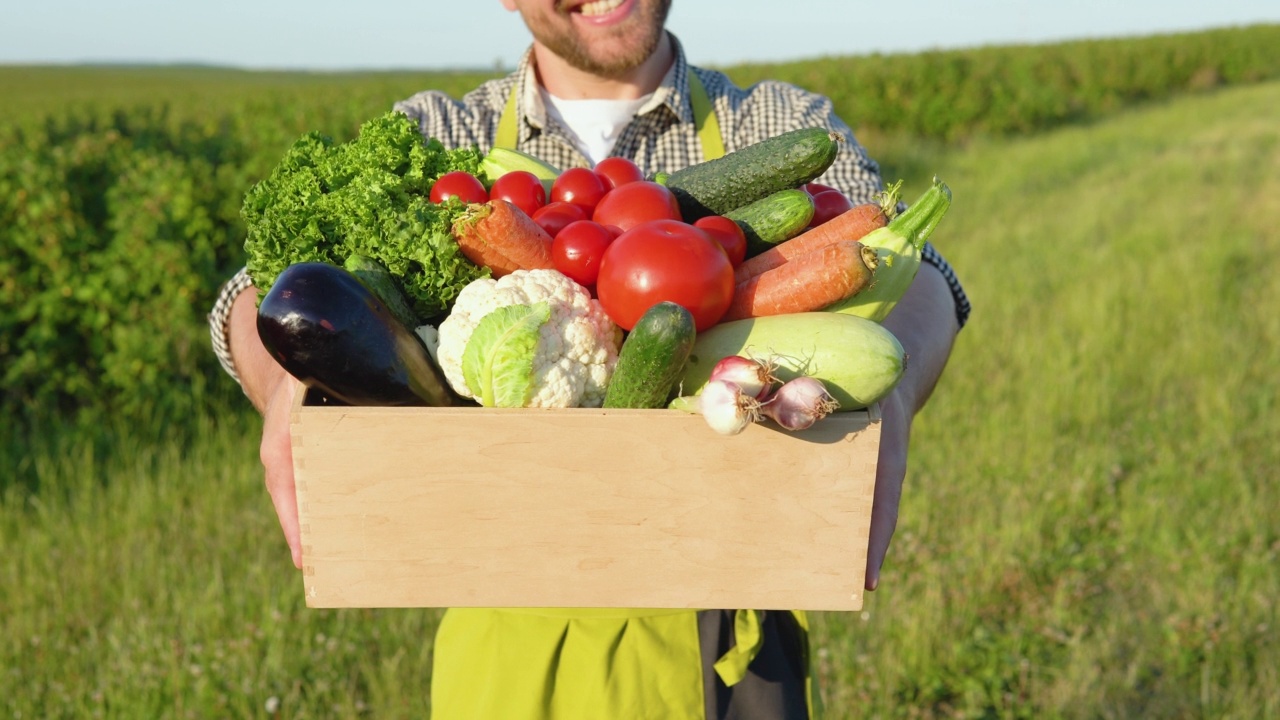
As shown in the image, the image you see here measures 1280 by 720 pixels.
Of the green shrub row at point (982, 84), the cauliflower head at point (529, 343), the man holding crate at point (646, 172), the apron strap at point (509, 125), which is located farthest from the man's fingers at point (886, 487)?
the green shrub row at point (982, 84)

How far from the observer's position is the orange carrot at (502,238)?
167 centimetres

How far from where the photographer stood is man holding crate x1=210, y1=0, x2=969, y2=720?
2246mm

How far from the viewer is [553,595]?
173 cm

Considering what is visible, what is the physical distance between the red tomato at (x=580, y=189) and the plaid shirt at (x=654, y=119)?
863 millimetres

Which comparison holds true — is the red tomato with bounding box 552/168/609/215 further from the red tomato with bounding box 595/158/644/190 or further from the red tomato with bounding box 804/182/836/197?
the red tomato with bounding box 804/182/836/197

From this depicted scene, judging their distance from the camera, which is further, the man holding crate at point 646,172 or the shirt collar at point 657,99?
the shirt collar at point 657,99

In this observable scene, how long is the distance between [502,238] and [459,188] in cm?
21

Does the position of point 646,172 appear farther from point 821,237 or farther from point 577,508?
point 577,508

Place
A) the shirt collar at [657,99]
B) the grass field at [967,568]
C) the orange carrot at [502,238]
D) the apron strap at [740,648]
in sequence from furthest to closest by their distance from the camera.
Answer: the grass field at [967,568] < the shirt collar at [657,99] < the apron strap at [740,648] < the orange carrot at [502,238]

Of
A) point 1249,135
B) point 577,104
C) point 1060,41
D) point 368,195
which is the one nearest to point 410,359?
point 368,195

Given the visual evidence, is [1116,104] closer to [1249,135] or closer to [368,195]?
[1249,135]

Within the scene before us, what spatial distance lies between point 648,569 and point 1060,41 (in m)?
32.3

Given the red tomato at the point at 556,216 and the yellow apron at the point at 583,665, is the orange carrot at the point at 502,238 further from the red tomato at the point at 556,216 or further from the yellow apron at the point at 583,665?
the yellow apron at the point at 583,665

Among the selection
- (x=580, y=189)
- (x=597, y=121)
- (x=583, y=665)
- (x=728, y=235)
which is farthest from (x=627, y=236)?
(x=597, y=121)
